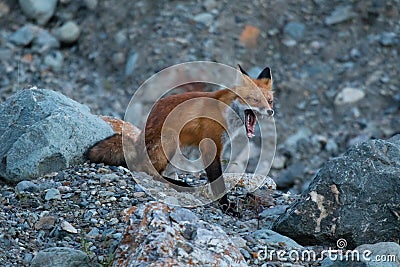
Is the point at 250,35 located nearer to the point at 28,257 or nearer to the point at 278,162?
the point at 278,162

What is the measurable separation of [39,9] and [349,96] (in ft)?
24.0

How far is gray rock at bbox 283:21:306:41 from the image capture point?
16.9 meters

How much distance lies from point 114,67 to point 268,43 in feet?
11.4

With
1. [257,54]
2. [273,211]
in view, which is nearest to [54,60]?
[257,54]

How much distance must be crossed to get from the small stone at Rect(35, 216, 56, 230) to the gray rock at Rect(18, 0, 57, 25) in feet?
34.3

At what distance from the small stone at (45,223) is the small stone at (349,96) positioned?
9.54m

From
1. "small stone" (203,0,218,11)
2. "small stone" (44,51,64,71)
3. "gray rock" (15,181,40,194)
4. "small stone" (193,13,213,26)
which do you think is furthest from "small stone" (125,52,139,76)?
"gray rock" (15,181,40,194)

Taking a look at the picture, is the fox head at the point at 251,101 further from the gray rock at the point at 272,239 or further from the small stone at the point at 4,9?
the small stone at the point at 4,9

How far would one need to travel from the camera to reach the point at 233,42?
54.4 ft

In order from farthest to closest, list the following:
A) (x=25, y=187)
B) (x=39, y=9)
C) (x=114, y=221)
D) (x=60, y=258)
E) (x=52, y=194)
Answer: (x=39, y=9)
(x=25, y=187)
(x=52, y=194)
(x=114, y=221)
(x=60, y=258)

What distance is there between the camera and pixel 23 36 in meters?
17.0

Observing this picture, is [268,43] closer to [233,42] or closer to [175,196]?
[233,42]

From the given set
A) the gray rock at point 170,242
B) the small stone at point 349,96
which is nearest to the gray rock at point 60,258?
the gray rock at point 170,242

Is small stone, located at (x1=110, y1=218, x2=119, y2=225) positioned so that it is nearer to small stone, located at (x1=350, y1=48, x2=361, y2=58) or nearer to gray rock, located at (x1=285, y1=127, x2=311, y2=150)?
gray rock, located at (x1=285, y1=127, x2=311, y2=150)
